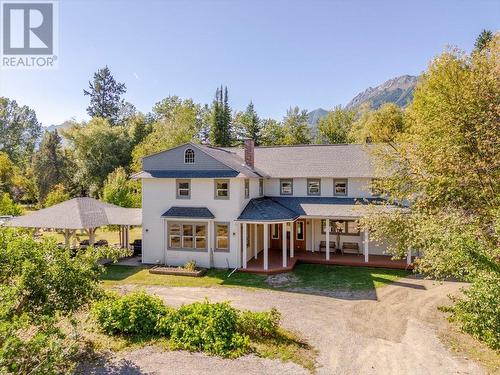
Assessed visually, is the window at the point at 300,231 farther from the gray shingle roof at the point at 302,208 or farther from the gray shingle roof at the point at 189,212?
the gray shingle roof at the point at 189,212

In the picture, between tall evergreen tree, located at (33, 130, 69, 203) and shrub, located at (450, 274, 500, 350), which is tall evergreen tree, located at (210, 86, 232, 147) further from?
shrub, located at (450, 274, 500, 350)

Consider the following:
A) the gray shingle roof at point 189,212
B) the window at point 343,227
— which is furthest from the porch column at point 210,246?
the window at point 343,227

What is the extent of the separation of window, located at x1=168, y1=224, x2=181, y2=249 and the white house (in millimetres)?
63

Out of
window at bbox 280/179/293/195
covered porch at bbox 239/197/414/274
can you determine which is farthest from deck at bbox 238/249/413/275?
window at bbox 280/179/293/195

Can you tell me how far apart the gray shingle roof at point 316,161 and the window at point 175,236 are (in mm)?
7825

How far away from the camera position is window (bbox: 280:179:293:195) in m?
23.8

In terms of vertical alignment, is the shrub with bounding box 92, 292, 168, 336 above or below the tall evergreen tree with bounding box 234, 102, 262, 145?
below

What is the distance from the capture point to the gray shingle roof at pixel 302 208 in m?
19.3

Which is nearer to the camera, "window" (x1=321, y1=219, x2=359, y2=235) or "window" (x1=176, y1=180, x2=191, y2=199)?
"window" (x1=176, y1=180, x2=191, y2=199)

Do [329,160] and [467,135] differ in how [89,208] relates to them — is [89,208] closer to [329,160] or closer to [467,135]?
[329,160]

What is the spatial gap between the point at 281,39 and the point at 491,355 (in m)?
→ 21.5

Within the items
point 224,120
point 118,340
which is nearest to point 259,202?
point 118,340

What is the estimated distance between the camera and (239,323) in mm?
10352

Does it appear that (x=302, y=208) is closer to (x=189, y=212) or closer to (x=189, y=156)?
(x=189, y=212)
